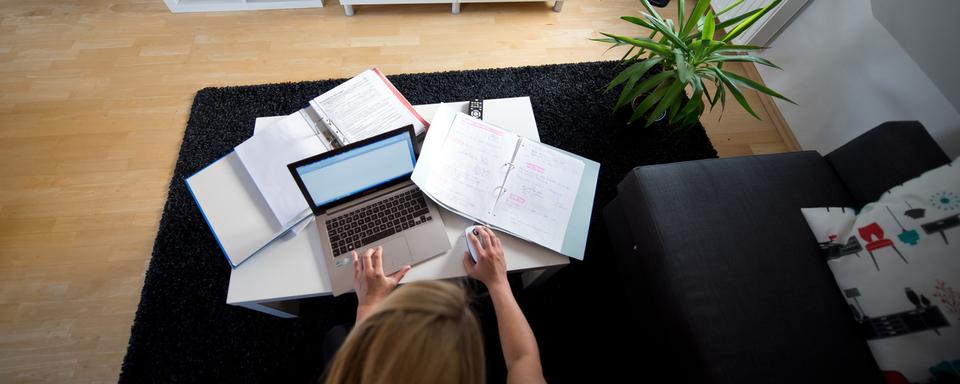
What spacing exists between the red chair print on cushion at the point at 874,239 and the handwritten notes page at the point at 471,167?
973mm

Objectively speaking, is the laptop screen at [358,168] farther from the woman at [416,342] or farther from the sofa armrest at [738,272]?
the sofa armrest at [738,272]

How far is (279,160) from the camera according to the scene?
0.95m

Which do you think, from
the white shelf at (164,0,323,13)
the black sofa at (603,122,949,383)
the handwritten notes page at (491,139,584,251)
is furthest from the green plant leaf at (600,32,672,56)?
the white shelf at (164,0,323,13)

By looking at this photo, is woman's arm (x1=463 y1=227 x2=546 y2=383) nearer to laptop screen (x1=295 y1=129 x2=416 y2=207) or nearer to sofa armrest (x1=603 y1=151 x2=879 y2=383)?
laptop screen (x1=295 y1=129 x2=416 y2=207)

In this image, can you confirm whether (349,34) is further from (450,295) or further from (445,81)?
(450,295)

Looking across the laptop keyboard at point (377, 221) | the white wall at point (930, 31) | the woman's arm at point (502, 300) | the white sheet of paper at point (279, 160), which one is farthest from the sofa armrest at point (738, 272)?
the white sheet of paper at point (279, 160)

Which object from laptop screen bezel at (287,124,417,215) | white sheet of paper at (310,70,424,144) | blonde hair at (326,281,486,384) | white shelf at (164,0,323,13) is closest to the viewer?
A: blonde hair at (326,281,486,384)

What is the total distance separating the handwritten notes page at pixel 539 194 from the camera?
37.3 inches

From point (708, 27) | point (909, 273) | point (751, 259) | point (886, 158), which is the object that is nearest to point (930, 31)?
point (886, 158)

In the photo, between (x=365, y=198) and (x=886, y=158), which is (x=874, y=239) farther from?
(x=365, y=198)

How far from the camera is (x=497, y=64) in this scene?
198 centimetres

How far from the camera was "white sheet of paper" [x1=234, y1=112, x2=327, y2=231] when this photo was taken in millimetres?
917

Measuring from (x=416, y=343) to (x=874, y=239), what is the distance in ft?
4.00

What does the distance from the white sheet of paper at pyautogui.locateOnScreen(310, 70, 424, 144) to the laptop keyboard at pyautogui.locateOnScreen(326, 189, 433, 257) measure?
197 millimetres
